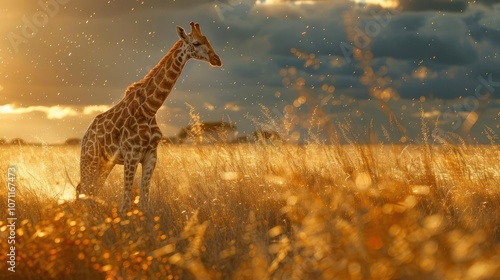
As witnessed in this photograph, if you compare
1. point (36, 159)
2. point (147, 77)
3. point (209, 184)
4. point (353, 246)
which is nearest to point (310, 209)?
point (353, 246)

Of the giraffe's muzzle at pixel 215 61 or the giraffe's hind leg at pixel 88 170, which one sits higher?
the giraffe's muzzle at pixel 215 61

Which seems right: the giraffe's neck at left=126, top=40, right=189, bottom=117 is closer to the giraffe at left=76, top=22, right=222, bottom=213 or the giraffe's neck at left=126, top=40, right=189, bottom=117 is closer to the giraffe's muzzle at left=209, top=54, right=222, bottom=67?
the giraffe at left=76, top=22, right=222, bottom=213

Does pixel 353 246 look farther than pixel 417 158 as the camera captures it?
No

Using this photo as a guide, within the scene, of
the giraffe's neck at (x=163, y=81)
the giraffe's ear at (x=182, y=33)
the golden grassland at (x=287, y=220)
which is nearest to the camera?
the golden grassland at (x=287, y=220)

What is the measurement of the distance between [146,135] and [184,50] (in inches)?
47.9

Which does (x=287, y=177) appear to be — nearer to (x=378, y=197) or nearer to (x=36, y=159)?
(x=378, y=197)

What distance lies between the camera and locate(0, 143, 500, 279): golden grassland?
195 inches

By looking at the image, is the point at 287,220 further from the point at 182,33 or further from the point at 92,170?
the point at 92,170

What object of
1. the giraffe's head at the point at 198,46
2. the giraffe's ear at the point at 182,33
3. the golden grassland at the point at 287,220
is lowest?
the golden grassland at the point at 287,220

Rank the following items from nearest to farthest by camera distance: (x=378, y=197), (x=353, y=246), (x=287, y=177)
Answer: (x=353, y=246) → (x=378, y=197) → (x=287, y=177)

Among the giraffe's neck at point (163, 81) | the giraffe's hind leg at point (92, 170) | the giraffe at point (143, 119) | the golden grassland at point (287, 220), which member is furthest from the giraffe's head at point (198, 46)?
the giraffe's hind leg at point (92, 170)

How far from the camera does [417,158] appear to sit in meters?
8.53

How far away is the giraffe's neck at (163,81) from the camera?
7895 mm

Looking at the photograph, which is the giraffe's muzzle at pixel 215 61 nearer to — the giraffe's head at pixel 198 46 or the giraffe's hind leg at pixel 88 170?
the giraffe's head at pixel 198 46
